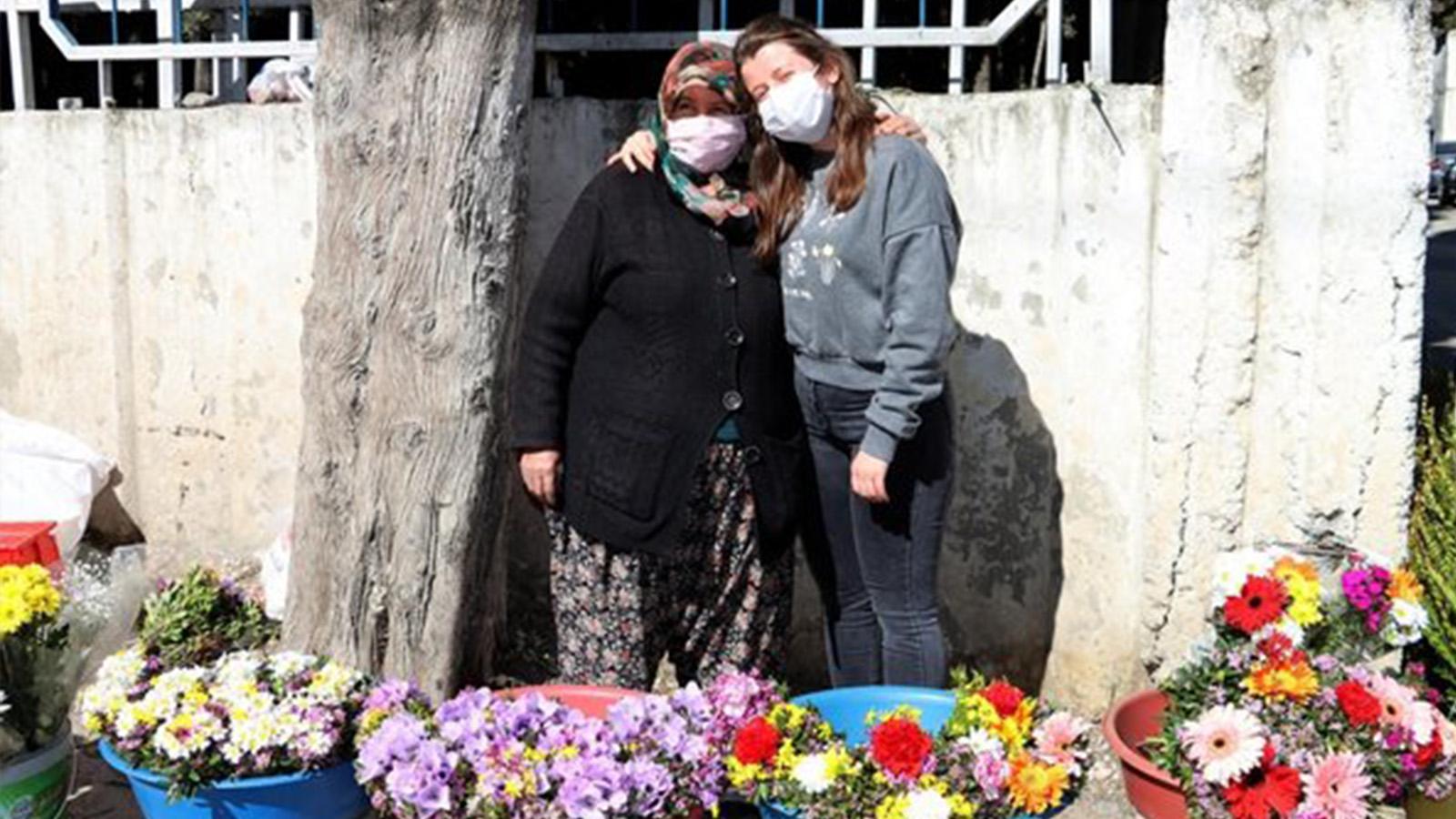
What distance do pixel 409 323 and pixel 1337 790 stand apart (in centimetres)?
210

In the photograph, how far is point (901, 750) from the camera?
2740 millimetres

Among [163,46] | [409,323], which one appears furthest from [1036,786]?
[163,46]

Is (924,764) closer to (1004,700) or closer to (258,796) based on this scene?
(1004,700)

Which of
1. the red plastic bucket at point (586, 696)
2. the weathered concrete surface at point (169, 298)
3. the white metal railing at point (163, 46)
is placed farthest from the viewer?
the white metal railing at point (163, 46)

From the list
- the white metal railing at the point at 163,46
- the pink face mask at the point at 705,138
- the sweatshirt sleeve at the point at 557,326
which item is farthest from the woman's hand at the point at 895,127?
the white metal railing at the point at 163,46

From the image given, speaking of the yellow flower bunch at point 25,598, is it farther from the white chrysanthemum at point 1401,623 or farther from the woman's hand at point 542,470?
the white chrysanthemum at point 1401,623

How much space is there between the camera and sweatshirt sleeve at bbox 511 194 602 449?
333 centimetres

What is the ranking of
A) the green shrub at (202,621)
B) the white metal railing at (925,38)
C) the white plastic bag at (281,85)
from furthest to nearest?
the white plastic bag at (281,85) < the white metal railing at (925,38) < the green shrub at (202,621)

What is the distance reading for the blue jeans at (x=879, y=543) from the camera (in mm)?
3375

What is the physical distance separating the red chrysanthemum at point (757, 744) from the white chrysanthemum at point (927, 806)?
0.27m

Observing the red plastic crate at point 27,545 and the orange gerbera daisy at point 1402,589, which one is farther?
the red plastic crate at point 27,545

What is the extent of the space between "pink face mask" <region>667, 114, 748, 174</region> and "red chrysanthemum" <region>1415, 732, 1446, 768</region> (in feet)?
5.84

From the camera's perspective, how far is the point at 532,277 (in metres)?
4.53

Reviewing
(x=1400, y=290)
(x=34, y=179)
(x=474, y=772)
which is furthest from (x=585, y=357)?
(x=34, y=179)
